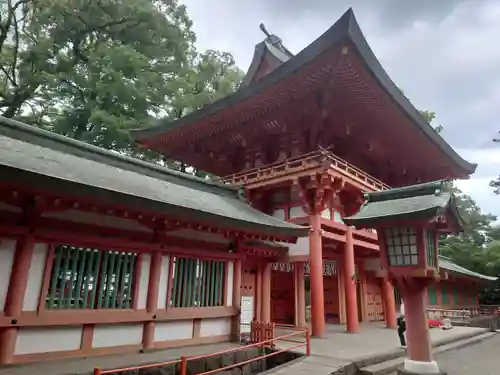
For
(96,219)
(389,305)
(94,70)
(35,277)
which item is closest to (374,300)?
(389,305)

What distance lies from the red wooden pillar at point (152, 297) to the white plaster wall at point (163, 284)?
110mm

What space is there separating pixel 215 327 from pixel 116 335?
8.54 feet

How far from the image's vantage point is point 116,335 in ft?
22.7

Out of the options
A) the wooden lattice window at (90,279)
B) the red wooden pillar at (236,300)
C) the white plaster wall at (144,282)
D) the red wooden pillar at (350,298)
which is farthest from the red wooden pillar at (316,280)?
the wooden lattice window at (90,279)

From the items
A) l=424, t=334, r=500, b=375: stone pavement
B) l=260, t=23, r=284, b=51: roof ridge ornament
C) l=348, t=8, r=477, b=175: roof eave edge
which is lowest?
l=424, t=334, r=500, b=375: stone pavement

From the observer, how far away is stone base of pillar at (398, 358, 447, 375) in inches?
244

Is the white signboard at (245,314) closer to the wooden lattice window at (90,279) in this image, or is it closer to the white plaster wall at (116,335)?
the white plaster wall at (116,335)

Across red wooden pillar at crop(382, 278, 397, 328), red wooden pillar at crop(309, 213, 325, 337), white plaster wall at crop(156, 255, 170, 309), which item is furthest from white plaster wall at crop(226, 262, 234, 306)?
red wooden pillar at crop(382, 278, 397, 328)

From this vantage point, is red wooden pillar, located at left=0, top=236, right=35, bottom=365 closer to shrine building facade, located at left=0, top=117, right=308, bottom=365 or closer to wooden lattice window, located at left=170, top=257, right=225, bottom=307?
shrine building facade, located at left=0, top=117, right=308, bottom=365

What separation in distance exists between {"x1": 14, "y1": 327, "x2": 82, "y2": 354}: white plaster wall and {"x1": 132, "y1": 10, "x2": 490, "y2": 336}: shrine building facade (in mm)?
5900

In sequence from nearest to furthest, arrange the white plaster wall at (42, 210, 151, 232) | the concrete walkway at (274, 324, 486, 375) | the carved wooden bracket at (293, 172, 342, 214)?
the white plaster wall at (42, 210, 151, 232) → the concrete walkway at (274, 324, 486, 375) → the carved wooden bracket at (293, 172, 342, 214)

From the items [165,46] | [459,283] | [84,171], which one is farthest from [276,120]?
[459,283]

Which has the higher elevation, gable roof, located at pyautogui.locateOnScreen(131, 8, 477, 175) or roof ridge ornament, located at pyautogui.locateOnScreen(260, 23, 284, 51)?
roof ridge ornament, located at pyautogui.locateOnScreen(260, 23, 284, 51)

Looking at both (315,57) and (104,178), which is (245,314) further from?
(315,57)
